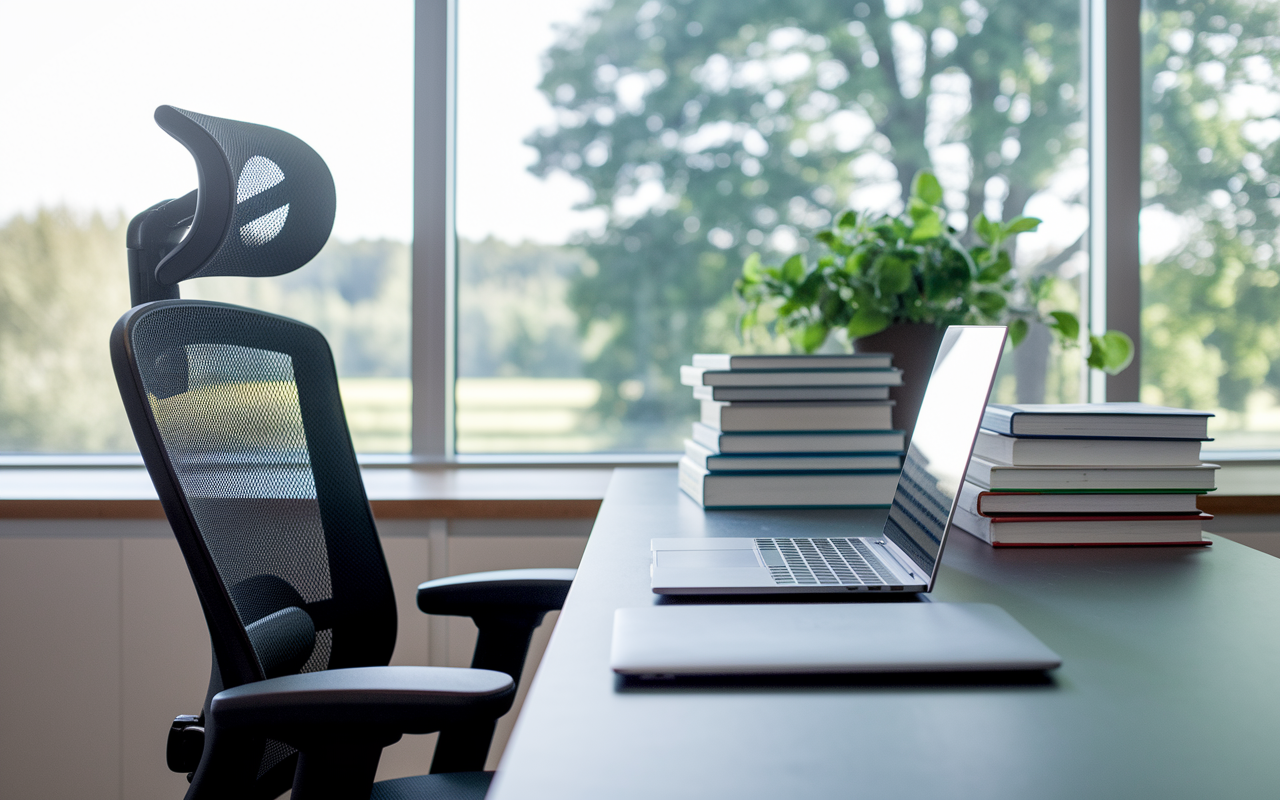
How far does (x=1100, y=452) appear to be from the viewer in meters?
1.02

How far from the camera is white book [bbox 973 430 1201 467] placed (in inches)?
39.9

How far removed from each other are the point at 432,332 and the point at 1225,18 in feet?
6.60

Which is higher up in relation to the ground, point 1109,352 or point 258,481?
point 1109,352

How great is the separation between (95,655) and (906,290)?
5.24 feet

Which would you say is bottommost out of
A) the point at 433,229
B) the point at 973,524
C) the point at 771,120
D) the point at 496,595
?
the point at 496,595

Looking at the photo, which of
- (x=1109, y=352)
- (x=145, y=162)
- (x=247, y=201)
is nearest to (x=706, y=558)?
(x=247, y=201)

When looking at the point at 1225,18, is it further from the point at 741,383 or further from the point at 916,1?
the point at 741,383

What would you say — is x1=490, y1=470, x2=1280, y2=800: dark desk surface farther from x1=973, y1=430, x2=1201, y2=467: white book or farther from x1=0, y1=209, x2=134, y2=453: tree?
x1=0, y1=209, x2=134, y2=453: tree

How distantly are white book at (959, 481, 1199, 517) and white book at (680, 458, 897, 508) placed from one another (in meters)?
0.23

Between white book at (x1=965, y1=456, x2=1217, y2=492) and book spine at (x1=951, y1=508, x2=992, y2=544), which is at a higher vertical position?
white book at (x1=965, y1=456, x2=1217, y2=492)

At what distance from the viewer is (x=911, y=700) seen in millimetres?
525

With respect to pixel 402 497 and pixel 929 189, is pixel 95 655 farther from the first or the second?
pixel 929 189

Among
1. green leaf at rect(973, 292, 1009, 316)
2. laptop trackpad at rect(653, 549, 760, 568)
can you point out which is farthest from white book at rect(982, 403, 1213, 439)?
green leaf at rect(973, 292, 1009, 316)

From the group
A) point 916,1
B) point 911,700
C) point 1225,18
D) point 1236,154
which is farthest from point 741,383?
point 1225,18
